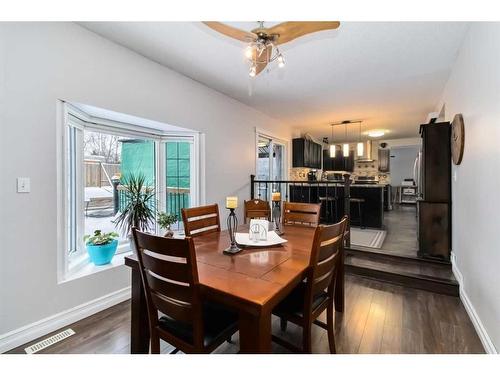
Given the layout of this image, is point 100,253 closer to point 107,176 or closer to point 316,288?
point 107,176

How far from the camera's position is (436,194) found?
3.08m

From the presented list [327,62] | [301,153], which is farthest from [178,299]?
[301,153]

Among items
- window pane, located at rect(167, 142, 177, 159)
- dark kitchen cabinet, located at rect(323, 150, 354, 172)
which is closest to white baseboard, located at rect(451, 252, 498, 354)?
window pane, located at rect(167, 142, 177, 159)

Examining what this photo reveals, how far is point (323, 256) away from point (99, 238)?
218 centimetres

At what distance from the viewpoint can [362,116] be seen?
203 inches

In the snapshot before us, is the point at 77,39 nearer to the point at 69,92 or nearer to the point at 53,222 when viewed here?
the point at 69,92

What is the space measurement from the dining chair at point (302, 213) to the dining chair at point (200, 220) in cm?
72

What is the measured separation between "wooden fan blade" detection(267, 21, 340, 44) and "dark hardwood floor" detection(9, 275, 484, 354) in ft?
6.68

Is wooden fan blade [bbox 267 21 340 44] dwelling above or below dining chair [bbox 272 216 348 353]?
above

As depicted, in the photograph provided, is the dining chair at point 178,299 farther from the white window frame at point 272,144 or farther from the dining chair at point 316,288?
the white window frame at point 272,144

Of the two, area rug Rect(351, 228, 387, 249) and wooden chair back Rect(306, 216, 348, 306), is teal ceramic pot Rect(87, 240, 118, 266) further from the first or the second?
area rug Rect(351, 228, 387, 249)

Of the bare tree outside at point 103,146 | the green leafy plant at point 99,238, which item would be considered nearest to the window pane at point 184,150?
the bare tree outside at point 103,146

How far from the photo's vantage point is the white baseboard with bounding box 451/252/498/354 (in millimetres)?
1695
